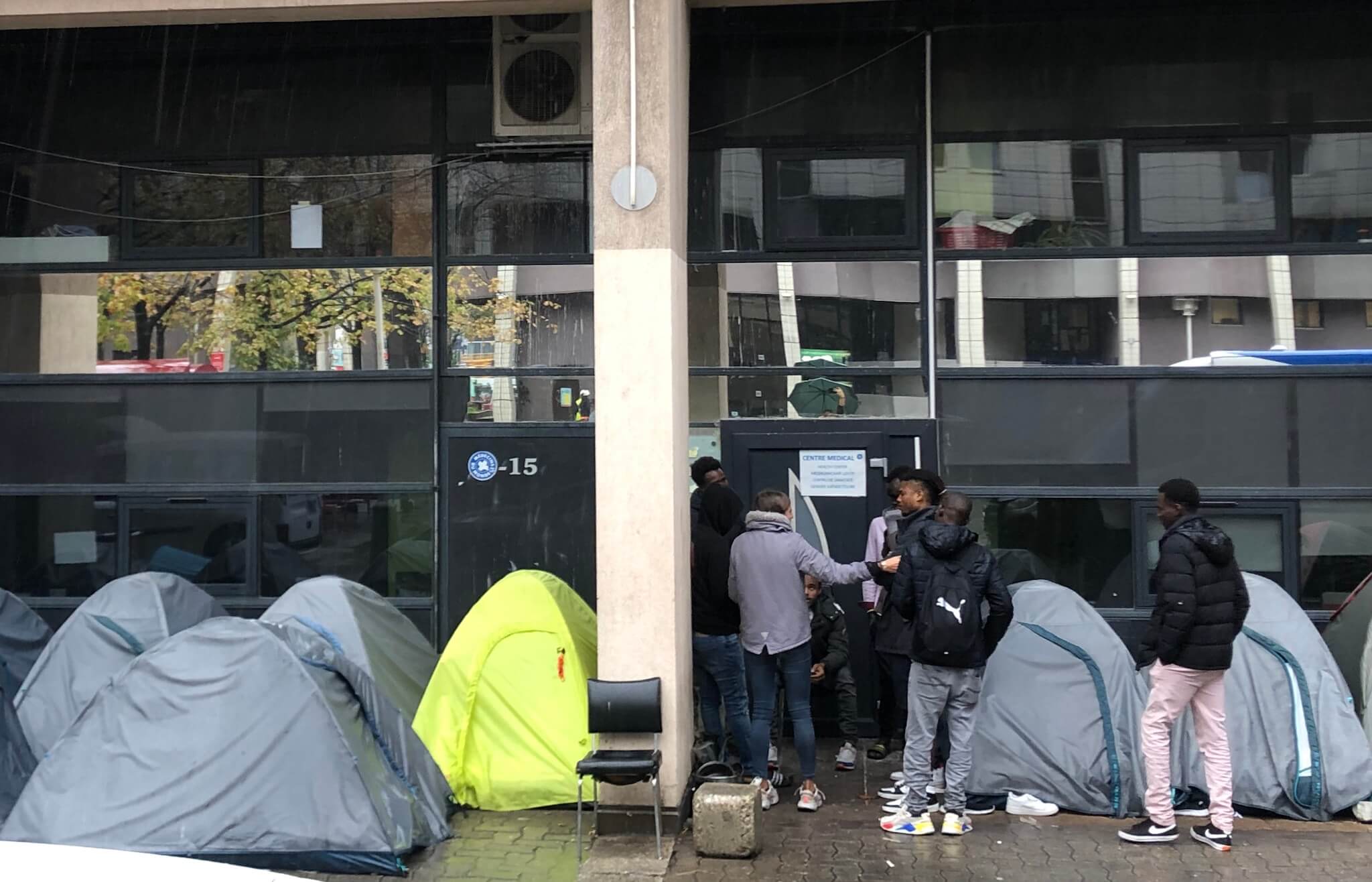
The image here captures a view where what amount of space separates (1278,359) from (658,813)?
5340 mm

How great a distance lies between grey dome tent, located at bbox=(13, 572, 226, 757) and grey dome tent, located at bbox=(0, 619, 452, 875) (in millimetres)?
1114

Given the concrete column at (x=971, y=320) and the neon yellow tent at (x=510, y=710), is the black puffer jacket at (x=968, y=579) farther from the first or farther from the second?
the concrete column at (x=971, y=320)

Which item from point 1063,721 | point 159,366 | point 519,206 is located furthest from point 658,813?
point 159,366

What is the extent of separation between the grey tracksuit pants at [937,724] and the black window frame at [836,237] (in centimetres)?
329

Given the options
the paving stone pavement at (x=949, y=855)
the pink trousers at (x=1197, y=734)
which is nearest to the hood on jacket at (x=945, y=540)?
the pink trousers at (x=1197, y=734)

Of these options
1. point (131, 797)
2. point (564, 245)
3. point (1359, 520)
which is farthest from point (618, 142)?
point (1359, 520)

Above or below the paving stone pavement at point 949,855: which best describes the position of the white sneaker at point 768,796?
above

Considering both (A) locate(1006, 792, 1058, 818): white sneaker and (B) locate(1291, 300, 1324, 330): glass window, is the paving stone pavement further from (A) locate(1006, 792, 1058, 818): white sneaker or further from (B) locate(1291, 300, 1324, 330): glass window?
(B) locate(1291, 300, 1324, 330): glass window

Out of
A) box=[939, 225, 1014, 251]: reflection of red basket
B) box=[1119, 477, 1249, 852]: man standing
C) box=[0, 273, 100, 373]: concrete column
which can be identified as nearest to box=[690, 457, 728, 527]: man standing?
box=[939, 225, 1014, 251]: reflection of red basket

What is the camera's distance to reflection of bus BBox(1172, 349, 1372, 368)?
8555 mm

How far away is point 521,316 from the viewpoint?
9.17 m

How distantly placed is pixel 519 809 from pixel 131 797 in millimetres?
2116

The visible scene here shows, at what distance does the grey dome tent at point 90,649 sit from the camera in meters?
7.57

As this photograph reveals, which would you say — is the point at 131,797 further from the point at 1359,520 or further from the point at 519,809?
the point at 1359,520
